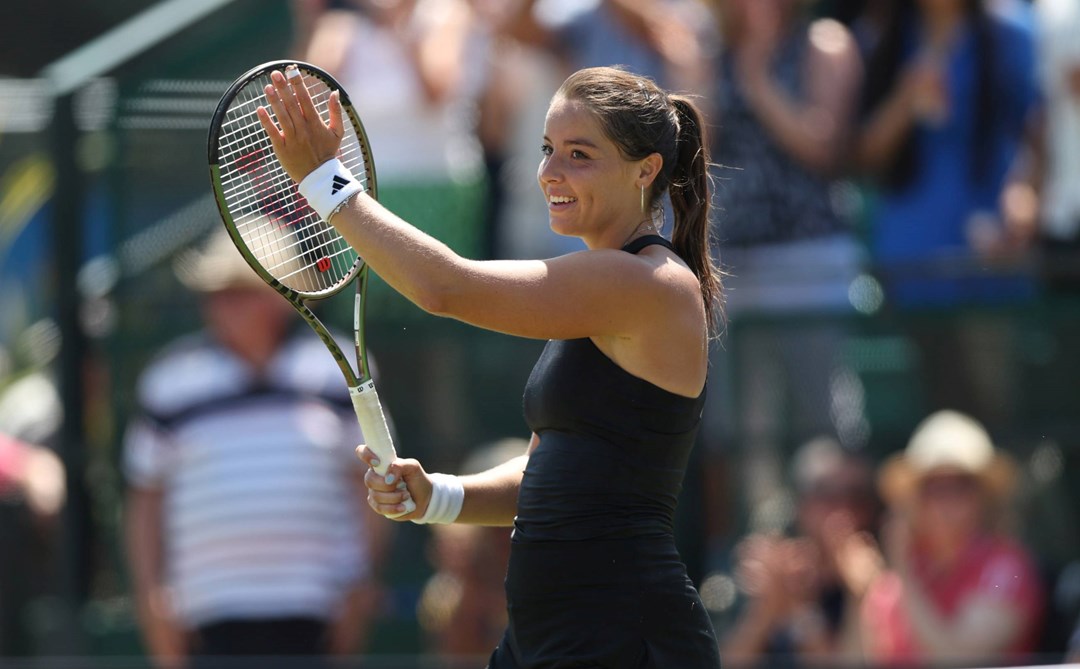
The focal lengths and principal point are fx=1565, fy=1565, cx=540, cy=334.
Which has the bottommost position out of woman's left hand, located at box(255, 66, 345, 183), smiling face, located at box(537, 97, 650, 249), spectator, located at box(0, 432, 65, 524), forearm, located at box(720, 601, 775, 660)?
forearm, located at box(720, 601, 775, 660)

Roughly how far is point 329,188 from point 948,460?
3.75 meters

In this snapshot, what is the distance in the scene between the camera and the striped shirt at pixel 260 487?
6.04 meters

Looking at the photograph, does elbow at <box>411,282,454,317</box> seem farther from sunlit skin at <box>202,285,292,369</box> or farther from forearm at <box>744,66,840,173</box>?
forearm at <box>744,66,840,173</box>

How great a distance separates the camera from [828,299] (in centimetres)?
622

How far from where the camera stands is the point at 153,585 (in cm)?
617

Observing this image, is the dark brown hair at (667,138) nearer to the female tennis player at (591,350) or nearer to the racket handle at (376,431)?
the female tennis player at (591,350)

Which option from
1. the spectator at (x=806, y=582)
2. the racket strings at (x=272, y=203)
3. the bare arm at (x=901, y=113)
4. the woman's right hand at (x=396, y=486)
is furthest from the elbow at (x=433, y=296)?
the bare arm at (x=901, y=113)

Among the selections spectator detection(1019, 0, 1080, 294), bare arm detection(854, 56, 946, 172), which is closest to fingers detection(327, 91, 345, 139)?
bare arm detection(854, 56, 946, 172)

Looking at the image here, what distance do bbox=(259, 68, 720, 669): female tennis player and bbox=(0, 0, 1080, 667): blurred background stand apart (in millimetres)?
3121

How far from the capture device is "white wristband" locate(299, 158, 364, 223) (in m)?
2.79

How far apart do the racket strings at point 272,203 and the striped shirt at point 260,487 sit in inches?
26.8

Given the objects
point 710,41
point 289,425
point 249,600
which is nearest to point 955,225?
point 710,41

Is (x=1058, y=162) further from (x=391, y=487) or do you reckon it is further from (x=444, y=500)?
(x=391, y=487)

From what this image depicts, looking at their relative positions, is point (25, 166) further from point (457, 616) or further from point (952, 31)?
point (952, 31)
